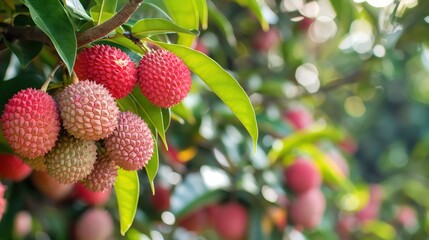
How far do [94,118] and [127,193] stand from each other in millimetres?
245

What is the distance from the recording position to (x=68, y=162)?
87cm

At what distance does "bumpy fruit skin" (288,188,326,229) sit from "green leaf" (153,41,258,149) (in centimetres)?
101

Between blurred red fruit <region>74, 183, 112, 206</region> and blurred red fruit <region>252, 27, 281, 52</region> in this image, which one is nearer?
blurred red fruit <region>74, 183, 112, 206</region>

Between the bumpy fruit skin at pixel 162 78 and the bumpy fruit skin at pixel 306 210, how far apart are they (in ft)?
3.60

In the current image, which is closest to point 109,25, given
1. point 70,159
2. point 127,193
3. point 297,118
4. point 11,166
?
point 70,159

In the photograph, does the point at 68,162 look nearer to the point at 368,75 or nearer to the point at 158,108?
the point at 158,108

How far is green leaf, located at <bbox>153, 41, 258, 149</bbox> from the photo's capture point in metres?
0.95

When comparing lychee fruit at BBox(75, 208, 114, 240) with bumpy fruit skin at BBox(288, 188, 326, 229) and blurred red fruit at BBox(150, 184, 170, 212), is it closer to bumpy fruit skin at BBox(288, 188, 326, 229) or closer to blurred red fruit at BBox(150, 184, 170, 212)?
blurred red fruit at BBox(150, 184, 170, 212)

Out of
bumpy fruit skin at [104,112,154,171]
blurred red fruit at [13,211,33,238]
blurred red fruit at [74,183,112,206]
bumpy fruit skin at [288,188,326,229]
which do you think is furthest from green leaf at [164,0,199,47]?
bumpy fruit skin at [288,188,326,229]

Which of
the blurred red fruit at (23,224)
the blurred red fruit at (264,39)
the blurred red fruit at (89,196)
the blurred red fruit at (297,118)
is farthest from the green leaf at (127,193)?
the blurred red fruit at (264,39)

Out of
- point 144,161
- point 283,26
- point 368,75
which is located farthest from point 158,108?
point 368,75

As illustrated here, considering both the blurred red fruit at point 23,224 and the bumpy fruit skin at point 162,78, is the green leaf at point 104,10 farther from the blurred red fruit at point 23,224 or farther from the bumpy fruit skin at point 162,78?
the blurred red fruit at point 23,224

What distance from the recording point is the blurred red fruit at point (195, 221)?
197cm

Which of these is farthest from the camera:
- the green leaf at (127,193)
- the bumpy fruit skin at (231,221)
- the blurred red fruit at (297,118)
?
the blurred red fruit at (297,118)
